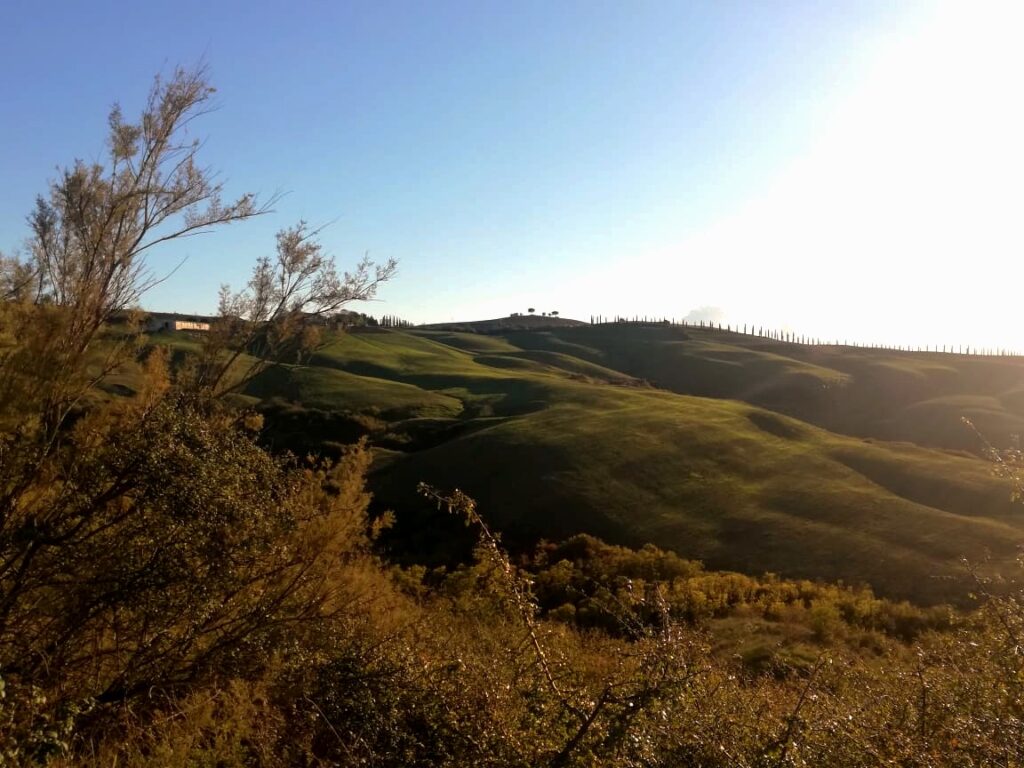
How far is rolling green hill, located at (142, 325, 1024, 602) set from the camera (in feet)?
90.6

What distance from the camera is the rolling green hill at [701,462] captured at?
27625 mm

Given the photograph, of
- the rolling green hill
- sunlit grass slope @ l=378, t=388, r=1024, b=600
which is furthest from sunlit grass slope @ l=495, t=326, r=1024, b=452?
sunlit grass slope @ l=378, t=388, r=1024, b=600

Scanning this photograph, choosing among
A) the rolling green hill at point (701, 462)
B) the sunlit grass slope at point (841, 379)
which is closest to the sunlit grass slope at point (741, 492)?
the rolling green hill at point (701, 462)

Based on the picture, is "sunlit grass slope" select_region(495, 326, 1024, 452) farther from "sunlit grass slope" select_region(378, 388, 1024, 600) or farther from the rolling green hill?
"sunlit grass slope" select_region(378, 388, 1024, 600)

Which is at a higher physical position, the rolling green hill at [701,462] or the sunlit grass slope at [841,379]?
the sunlit grass slope at [841,379]

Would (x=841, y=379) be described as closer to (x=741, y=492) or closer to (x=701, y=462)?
(x=701, y=462)

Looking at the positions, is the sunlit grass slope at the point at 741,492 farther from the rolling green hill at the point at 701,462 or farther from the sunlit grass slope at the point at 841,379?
the sunlit grass slope at the point at 841,379

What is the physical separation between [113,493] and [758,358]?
96629mm

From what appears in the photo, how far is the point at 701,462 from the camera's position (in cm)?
3891

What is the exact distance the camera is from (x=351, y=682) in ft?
23.6

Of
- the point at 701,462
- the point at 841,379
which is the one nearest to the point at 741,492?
the point at 701,462

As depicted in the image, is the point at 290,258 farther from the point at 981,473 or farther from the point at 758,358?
the point at 758,358

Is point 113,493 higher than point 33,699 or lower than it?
higher

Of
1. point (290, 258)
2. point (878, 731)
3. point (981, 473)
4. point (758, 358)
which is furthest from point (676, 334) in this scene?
point (878, 731)
